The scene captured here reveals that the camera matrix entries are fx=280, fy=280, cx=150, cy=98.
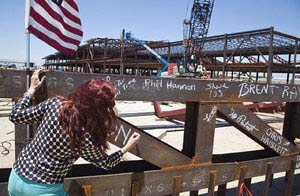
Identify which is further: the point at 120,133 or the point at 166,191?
the point at 166,191

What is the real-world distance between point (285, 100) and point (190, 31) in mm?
35787

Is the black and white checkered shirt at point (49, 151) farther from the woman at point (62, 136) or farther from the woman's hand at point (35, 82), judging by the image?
the woman's hand at point (35, 82)

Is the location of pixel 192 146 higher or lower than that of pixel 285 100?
lower

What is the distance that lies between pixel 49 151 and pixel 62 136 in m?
0.13

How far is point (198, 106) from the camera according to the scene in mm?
2816

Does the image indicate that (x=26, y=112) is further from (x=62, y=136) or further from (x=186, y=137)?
(x=186, y=137)

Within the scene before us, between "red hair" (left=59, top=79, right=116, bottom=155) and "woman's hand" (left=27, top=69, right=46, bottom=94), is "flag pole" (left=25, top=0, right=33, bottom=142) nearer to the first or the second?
"woman's hand" (left=27, top=69, right=46, bottom=94)

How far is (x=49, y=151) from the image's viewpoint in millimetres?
1727

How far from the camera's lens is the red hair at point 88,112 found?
5.30ft

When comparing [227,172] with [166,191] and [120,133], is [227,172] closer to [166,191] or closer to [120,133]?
[166,191]

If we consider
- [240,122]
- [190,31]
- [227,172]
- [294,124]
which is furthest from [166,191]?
[190,31]

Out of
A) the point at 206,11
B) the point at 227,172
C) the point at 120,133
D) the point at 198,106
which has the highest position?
the point at 206,11

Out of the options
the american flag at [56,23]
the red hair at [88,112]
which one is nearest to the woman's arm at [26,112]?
the red hair at [88,112]

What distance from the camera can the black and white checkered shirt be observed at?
1708mm
